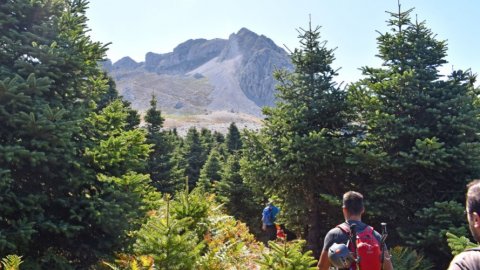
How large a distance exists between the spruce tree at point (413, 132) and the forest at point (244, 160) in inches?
1.7

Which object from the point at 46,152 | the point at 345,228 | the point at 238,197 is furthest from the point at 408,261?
the point at 238,197

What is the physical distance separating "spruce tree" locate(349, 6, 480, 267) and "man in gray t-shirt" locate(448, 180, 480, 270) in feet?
26.4

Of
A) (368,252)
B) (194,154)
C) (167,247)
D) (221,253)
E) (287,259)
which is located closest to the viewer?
(368,252)

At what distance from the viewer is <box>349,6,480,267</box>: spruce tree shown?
1072cm

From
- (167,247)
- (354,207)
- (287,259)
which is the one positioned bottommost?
(167,247)

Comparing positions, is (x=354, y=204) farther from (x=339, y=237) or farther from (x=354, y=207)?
(x=339, y=237)

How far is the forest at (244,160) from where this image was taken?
6.93 m

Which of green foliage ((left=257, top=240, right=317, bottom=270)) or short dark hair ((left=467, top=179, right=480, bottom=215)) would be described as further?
green foliage ((left=257, top=240, right=317, bottom=270))

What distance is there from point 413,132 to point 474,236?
8791 mm

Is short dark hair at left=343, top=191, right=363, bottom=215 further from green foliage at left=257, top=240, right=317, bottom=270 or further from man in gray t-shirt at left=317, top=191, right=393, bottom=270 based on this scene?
Answer: green foliage at left=257, top=240, right=317, bottom=270

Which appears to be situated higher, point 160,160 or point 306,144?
point 306,144

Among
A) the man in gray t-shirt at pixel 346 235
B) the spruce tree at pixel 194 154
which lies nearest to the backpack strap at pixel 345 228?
the man in gray t-shirt at pixel 346 235

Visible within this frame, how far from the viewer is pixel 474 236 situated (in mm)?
2689

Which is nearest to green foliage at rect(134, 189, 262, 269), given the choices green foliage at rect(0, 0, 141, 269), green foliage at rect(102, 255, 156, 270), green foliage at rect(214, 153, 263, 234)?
green foliage at rect(102, 255, 156, 270)
